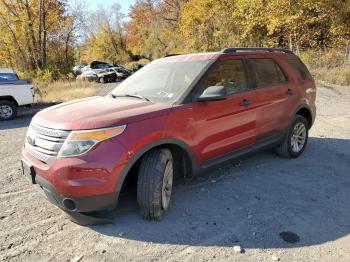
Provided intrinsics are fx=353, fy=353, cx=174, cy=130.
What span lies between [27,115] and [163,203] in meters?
10.6

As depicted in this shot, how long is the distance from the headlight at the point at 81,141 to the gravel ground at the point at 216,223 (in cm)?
91

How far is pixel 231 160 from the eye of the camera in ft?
15.4

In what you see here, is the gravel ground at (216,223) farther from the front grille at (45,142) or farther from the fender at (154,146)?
the front grille at (45,142)

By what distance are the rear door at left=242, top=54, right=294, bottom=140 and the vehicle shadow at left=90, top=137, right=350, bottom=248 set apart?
26.0 inches

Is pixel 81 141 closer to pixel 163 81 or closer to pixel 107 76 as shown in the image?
pixel 163 81

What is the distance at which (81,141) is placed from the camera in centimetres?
332

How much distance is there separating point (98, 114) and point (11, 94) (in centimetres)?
947

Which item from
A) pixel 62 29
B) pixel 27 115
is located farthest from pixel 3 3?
pixel 27 115

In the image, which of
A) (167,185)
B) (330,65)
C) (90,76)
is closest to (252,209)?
(167,185)

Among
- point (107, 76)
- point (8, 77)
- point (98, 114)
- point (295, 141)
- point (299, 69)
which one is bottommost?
point (295, 141)

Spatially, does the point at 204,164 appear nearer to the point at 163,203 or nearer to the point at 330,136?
the point at 163,203

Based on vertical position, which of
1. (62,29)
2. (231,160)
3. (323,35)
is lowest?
(231,160)

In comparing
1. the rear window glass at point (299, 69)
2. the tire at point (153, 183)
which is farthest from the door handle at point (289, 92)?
the tire at point (153, 183)

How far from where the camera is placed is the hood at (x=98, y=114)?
3.42 m
